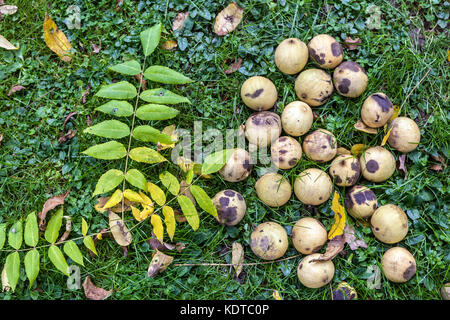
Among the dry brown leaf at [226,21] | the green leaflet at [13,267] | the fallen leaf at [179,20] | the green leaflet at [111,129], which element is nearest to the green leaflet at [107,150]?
the green leaflet at [111,129]

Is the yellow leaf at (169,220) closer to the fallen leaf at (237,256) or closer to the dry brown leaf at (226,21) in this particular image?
the fallen leaf at (237,256)

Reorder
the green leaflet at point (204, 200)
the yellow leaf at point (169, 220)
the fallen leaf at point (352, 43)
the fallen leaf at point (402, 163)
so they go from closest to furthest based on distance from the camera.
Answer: the green leaflet at point (204, 200), the yellow leaf at point (169, 220), the fallen leaf at point (402, 163), the fallen leaf at point (352, 43)

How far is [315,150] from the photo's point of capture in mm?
3127

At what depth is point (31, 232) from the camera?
3.05 meters

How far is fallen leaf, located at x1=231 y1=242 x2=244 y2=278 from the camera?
10.7 feet

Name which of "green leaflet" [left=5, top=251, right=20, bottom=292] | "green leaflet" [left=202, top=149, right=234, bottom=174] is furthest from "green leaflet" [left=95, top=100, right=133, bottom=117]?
"green leaflet" [left=5, top=251, right=20, bottom=292]

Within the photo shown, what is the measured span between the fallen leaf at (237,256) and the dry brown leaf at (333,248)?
1.88ft

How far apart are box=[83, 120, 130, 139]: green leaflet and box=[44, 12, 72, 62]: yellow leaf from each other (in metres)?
0.95

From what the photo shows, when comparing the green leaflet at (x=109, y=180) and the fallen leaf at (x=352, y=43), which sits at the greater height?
the fallen leaf at (x=352, y=43)

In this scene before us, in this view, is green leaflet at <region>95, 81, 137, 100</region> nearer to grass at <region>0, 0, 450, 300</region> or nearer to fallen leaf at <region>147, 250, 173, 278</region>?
grass at <region>0, 0, 450, 300</region>

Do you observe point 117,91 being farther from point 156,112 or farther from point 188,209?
point 188,209

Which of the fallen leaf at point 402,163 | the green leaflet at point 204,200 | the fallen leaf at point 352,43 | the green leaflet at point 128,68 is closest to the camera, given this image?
the green leaflet at point 204,200

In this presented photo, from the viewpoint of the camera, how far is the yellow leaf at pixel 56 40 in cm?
352
